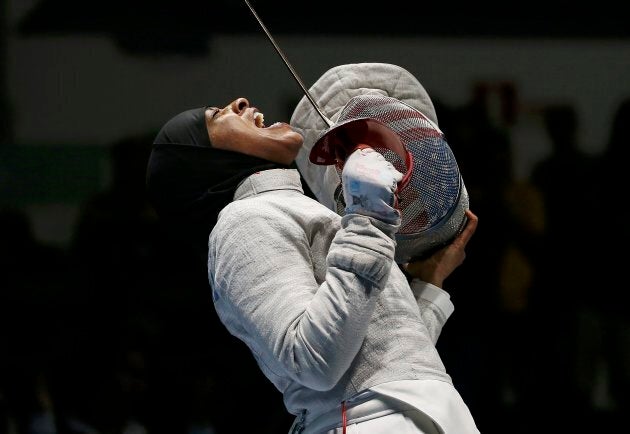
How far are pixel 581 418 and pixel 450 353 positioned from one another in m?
0.35

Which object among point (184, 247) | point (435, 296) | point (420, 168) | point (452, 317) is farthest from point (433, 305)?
point (184, 247)

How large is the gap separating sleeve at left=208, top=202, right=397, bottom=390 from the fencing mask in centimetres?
9

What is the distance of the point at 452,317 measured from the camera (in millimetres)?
2027

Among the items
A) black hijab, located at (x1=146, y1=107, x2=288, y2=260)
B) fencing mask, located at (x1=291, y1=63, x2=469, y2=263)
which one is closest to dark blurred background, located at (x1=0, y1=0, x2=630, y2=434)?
fencing mask, located at (x1=291, y1=63, x2=469, y2=263)

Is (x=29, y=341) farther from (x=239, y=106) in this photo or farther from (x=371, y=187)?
(x=371, y=187)

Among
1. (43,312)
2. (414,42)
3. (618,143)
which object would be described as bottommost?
(43,312)

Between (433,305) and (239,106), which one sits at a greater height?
(239,106)

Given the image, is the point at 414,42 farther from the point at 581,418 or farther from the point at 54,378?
the point at 54,378

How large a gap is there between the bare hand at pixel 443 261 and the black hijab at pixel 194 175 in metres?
0.26

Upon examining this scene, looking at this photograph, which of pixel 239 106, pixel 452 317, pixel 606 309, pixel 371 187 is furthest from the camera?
pixel 606 309

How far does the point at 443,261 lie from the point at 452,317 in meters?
0.66

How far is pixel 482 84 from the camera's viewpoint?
7.08 feet

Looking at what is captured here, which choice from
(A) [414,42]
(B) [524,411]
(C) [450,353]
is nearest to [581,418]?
(B) [524,411]

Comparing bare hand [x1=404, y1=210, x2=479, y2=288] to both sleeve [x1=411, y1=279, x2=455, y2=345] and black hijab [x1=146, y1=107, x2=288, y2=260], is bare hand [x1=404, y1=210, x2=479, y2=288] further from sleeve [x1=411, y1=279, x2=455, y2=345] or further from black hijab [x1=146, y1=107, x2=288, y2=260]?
black hijab [x1=146, y1=107, x2=288, y2=260]
